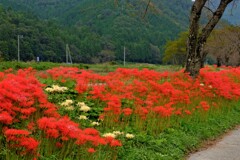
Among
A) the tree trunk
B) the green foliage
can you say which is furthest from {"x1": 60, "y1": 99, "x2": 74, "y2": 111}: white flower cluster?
the green foliage

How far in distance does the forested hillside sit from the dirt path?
2938 inches

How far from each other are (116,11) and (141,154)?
10983 cm

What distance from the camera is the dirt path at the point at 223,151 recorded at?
8.20m

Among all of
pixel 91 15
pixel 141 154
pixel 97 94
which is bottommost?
pixel 141 154

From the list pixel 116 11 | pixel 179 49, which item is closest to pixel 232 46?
pixel 179 49

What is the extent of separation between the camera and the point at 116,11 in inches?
4523

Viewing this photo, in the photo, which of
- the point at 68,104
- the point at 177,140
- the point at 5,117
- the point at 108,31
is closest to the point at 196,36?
the point at 177,140

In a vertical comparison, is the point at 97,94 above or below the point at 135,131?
above

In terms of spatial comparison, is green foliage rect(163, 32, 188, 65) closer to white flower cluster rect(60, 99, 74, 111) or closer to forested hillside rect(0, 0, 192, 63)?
forested hillside rect(0, 0, 192, 63)

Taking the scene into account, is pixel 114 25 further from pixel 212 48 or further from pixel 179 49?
pixel 212 48

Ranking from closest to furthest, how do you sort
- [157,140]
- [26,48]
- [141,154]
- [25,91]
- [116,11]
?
[25,91], [141,154], [157,140], [26,48], [116,11]

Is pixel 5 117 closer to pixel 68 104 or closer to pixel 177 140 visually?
pixel 68 104

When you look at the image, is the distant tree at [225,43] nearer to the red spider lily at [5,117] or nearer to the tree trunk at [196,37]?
the tree trunk at [196,37]

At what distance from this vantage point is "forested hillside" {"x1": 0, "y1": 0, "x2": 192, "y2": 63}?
101m
